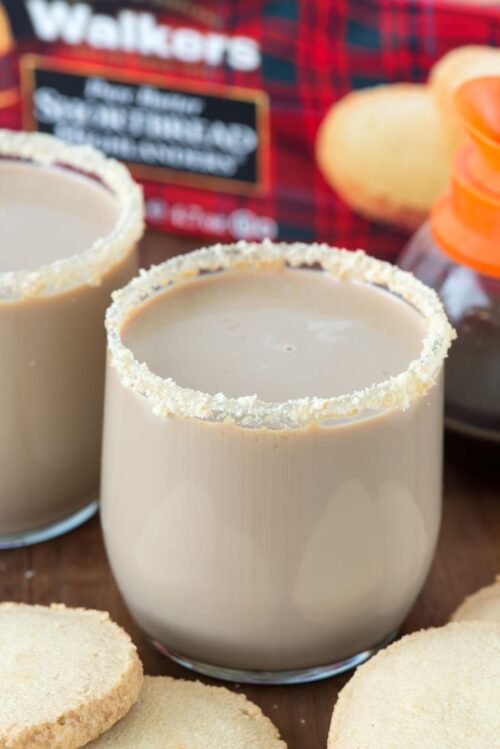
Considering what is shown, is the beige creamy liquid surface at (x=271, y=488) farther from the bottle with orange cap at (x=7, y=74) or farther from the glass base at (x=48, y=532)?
the bottle with orange cap at (x=7, y=74)

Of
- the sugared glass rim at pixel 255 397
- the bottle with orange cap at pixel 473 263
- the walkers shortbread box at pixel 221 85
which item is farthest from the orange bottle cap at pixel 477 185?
the walkers shortbread box at pixel 221 85

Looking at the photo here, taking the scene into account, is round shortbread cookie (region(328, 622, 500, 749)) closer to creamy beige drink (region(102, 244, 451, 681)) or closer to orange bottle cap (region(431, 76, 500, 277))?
creamy beige drink (region(102, 244, 451, 681))

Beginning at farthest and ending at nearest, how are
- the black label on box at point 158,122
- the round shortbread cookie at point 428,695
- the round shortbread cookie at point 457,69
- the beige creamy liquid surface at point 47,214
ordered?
the black label on box at point 158,122
the round shortbread cookie at point 457,69
the beige creamy liquid surface at point 47,214
the round shortbread cookie at point 428,695

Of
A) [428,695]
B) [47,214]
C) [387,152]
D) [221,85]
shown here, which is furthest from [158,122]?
[428,695]

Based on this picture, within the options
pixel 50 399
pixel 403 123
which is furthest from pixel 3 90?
pixel 50 399

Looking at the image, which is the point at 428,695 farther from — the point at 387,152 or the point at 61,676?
Result: the point at 387,152

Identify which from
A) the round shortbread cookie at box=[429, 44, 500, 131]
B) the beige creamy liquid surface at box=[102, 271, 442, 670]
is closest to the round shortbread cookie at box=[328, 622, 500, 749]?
the beige creamy liquid surface at box=[102, 271, 442, 670]
